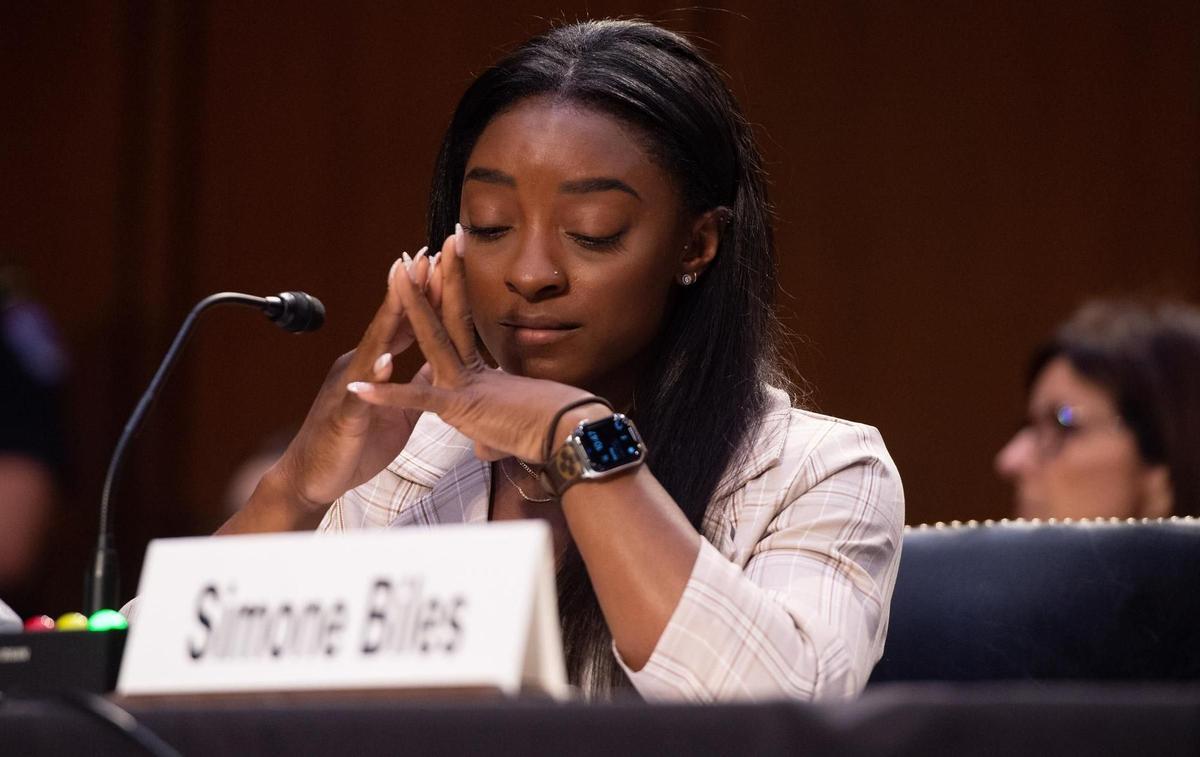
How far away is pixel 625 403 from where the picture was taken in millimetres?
1701

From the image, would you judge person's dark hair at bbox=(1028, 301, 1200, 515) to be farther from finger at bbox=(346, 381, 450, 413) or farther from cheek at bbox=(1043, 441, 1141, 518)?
finger at bbox=(346, 381, 450, 413)

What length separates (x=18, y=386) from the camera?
10.5 feet

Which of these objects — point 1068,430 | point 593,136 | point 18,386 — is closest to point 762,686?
point 593,136

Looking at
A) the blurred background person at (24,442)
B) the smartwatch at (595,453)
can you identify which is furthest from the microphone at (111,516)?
the blurred background person at (24,442)

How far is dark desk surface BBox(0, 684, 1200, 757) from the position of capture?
2.06 ft

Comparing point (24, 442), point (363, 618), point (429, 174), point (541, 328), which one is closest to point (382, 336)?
point (541, 328)

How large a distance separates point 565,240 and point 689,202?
0.59 feet

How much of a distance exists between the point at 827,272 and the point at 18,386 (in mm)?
1825

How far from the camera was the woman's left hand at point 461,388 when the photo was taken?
1.30 meters

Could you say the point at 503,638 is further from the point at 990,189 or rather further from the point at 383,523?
the point at 990,189

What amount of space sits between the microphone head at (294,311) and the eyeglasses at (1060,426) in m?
1.86

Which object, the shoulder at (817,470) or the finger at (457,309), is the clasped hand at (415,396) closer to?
the finger at (457,309)

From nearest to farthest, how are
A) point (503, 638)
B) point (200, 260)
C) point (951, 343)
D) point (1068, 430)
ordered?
point (503, 638) → point (1068, 430) → point (951, 343) → point (200, 260)

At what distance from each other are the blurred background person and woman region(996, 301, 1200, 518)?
2002 mm
